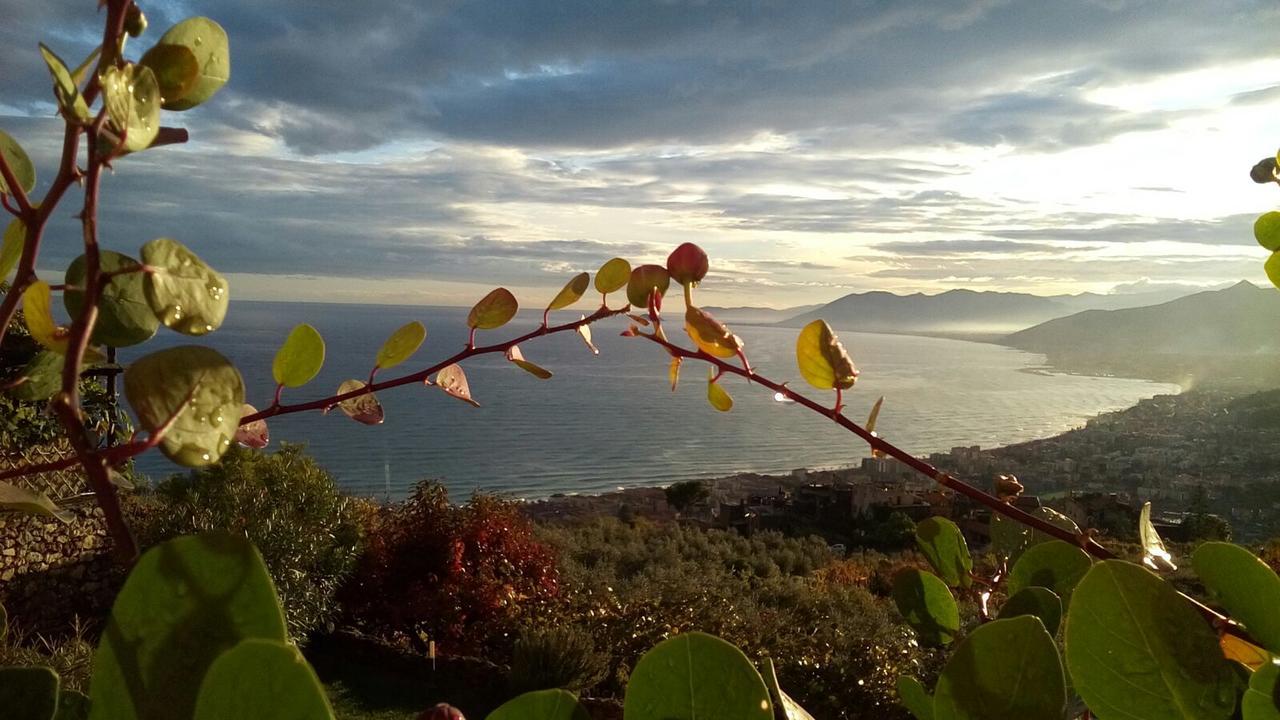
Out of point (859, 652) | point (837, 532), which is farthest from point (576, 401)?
point (859, 652)

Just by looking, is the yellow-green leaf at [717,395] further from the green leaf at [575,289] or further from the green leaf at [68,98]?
the green leaf at [68,98]

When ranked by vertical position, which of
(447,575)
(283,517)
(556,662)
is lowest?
(556,662)

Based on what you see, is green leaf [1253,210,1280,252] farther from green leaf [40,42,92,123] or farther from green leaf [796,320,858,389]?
green leaf [40,42,92,123]

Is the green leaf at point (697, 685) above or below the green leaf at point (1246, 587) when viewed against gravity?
above

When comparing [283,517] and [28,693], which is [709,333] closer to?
[28,693]

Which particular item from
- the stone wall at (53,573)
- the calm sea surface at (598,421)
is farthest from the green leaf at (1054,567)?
the calm sea surface at (598,421)

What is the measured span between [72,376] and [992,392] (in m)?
24.4

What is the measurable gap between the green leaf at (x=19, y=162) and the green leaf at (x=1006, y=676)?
29 centimetres

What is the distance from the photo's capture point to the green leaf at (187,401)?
14 cm

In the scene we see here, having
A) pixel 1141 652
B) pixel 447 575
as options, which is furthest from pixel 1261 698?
pixel 447 575

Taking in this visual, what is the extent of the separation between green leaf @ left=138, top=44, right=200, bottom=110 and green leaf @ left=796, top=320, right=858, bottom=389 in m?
0.20

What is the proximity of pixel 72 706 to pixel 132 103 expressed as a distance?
0.45 ft

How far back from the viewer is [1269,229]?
17.3 inches

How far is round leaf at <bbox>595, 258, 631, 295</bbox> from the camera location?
1.21 feet
